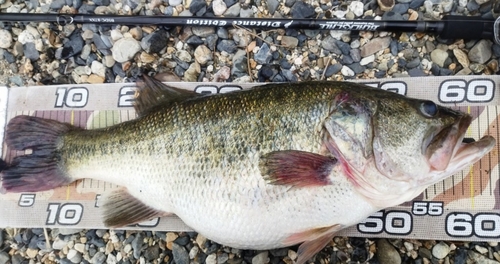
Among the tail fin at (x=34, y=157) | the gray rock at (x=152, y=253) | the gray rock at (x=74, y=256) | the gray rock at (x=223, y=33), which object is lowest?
the gray rock at (x=74, y=256)

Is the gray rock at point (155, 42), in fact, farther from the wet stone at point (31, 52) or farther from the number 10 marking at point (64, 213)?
the number 10 marking at point (64, 213)

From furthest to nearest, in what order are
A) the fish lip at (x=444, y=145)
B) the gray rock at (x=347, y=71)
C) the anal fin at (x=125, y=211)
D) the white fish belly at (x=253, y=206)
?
the gray rock at (x=347, y=71) < the anal fin at (x=125, y=211) < the white fish belly at (x=253, y=206) < the fish lip at (x=444, y=145)

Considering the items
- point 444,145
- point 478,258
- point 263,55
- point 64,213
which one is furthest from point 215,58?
point 478,258

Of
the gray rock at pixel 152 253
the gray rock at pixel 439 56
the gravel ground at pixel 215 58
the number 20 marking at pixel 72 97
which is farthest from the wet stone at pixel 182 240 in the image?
the gray rock at pixel 439 56

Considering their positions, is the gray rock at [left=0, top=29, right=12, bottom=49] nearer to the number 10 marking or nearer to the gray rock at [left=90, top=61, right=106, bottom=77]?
the gray rock at [left=90, top=61, right=106, bottom=77]

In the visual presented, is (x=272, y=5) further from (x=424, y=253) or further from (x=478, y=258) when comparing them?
(x=478, y=258)

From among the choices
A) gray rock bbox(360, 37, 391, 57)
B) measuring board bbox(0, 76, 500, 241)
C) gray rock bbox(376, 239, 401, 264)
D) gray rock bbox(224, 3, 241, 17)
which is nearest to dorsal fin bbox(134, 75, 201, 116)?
measuring board bbox(0, 76, 500, 241)

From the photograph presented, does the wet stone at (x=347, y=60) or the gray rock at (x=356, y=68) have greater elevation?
the wet stone at (x=347, y=60)
